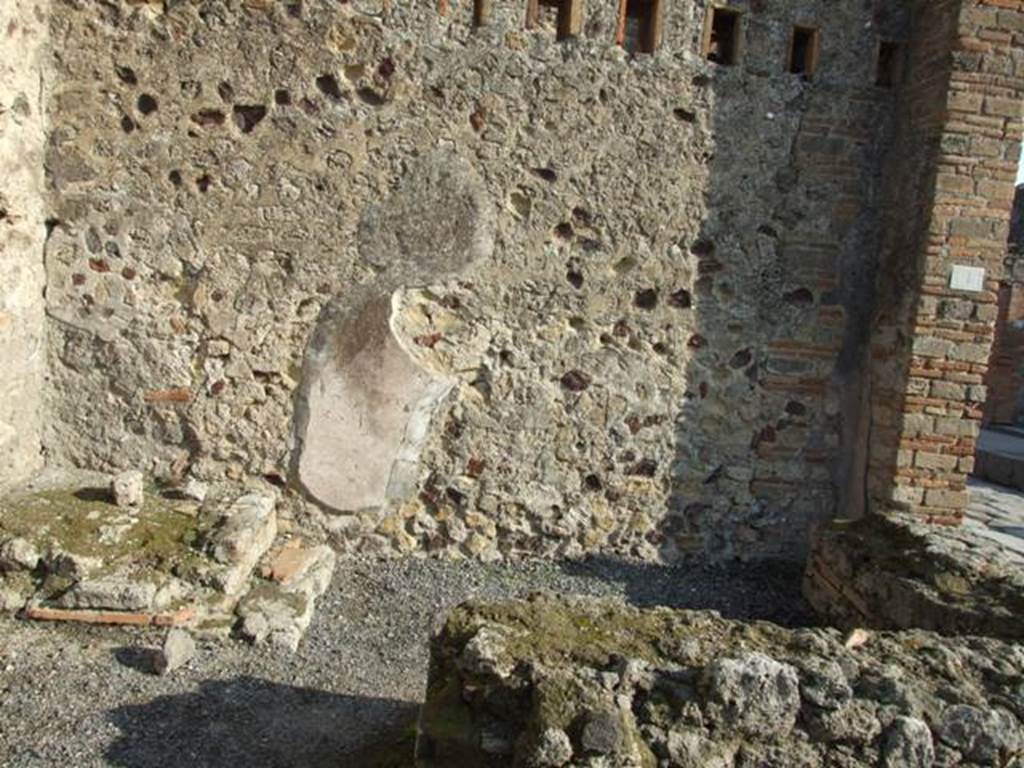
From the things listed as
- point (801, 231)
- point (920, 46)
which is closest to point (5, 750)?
point (801, 231)

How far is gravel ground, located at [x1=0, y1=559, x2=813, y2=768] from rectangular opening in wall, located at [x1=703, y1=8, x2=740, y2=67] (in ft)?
9.83

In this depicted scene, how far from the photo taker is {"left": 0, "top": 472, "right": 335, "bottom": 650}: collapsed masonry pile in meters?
3.75

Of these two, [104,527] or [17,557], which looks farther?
[104,527]

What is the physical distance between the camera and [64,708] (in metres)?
3.16

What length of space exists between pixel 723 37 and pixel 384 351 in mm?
2588

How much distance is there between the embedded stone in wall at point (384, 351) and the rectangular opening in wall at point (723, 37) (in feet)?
4.98

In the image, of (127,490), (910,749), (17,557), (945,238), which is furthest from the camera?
(945,238)

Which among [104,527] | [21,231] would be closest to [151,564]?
[104,527]

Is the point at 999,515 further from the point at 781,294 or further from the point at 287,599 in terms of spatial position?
the point at 287,599

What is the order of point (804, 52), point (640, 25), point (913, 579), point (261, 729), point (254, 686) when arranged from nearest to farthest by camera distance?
point (261, 729) < point (254, 686) < point (913, 579) < point (640, 25) < point (804, 52)

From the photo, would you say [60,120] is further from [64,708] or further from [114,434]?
→ [64,708]

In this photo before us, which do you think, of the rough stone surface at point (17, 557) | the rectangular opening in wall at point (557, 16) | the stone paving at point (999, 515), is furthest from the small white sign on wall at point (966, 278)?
the rough stone surface at point (17, 557)

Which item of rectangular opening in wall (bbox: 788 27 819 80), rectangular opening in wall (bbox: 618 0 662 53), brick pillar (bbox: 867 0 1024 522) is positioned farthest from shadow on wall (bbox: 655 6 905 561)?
rectangular opening in wall (bbox: 618 0 662 53)

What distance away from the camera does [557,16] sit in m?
4.67
